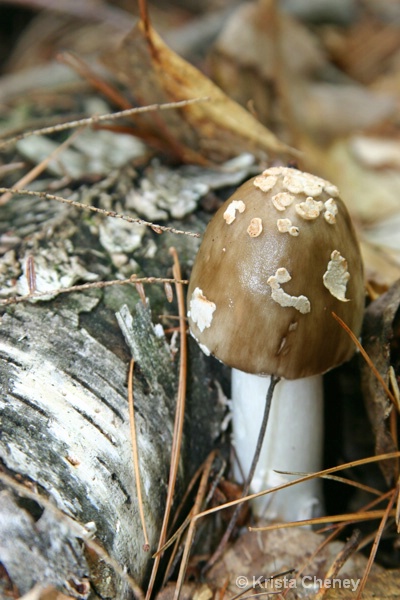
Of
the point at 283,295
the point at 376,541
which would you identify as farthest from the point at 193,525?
the point at 283,295

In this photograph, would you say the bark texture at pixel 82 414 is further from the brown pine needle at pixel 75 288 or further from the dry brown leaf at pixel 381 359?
the dry brown leaf at pixel 381 359

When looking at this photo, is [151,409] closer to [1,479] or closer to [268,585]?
[1,479]

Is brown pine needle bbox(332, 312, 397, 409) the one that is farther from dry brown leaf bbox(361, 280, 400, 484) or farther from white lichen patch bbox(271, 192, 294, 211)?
white lichen patch bbox(271, 192, 294, 211)

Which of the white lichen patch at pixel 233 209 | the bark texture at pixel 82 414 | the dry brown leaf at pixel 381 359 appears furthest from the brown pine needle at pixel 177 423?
the dry brown leaf at pixel 381 359

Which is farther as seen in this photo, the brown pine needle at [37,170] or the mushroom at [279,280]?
the brown pine needle at [37,170]

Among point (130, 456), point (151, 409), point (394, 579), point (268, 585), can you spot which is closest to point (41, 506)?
point (130, 456)

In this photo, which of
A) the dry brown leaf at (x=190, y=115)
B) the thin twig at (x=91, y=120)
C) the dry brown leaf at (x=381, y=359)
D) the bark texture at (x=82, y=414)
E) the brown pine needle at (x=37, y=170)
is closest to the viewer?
the bark texture at (x=82, y=414)
